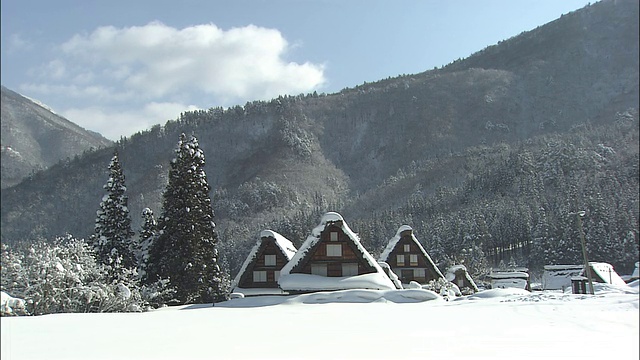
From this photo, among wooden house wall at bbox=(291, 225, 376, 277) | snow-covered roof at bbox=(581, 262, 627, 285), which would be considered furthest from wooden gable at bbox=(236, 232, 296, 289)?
snow-covered roof at bbox=(581, 262, 627, 285)

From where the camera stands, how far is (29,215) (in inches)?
4208

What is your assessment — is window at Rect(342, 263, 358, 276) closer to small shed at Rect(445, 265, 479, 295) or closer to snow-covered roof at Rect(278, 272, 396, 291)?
snow-covered roof at Rect(278, 272, 396, 291)

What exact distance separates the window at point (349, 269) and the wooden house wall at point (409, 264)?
53.4 feet

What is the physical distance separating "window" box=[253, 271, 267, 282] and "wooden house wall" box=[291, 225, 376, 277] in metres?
8.83

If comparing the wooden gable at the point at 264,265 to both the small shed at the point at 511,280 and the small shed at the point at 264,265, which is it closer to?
the small shed at the point at 264,265

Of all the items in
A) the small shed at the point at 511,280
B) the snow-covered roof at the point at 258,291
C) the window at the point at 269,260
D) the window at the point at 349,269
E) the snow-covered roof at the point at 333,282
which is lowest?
the small shed at the point at 511,280

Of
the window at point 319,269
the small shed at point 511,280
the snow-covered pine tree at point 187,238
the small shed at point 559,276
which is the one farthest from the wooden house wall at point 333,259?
the small shed at point 559,276

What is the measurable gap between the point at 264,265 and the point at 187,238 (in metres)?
11.6

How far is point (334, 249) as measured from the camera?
31.4 meters

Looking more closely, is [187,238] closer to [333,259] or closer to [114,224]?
[114,224]

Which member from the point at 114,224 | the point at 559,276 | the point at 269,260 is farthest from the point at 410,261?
the point at 114,224

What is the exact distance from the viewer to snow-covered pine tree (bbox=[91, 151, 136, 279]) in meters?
30.1

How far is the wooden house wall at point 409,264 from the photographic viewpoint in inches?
1826

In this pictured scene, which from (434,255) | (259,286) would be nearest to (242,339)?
(259,286)
